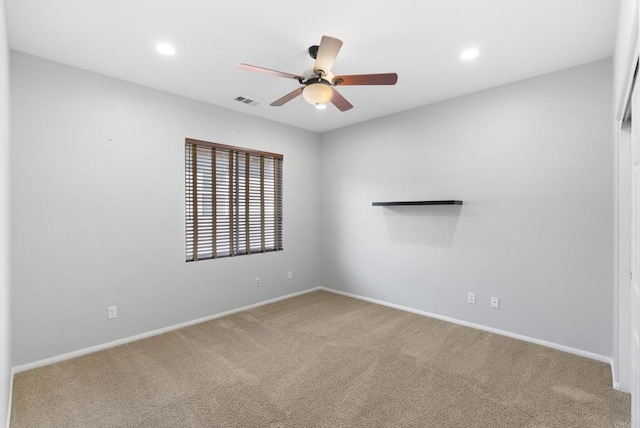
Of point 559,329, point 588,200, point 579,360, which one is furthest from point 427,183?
point 579,360

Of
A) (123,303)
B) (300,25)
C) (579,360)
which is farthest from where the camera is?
(123,303)

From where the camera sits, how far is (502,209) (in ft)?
11.0

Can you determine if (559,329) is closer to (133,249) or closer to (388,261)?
(388,261)

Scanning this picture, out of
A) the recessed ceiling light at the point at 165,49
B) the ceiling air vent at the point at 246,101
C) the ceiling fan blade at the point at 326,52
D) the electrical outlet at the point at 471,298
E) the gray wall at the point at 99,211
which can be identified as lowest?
the electrical outlet at the point at 471,298

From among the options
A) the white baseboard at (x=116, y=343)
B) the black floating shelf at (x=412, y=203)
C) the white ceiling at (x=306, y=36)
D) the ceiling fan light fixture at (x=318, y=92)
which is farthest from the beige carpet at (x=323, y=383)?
the white ceiling at (x=306, y=36)

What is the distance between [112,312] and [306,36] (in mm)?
3168

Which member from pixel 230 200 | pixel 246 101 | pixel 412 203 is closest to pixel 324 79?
pixel 246 101

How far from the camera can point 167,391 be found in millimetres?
2352

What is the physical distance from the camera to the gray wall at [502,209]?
2842 millimetres

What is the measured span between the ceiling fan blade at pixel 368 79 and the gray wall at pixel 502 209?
1.80 m

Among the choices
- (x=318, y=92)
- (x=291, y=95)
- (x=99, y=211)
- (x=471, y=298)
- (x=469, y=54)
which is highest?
(x=469, y=54)

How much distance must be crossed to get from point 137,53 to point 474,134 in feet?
11.4

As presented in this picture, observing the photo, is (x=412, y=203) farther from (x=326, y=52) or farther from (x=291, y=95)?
(x=326, y=52)

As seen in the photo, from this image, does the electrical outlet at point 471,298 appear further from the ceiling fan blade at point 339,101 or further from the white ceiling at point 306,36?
the ceiling fan blade at point 339,101
